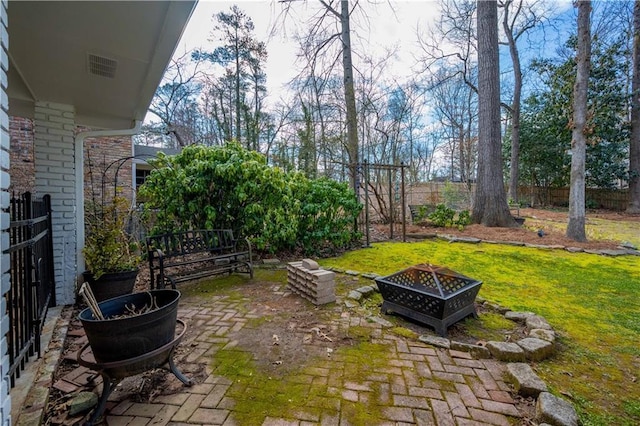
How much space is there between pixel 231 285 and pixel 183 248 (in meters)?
0.86

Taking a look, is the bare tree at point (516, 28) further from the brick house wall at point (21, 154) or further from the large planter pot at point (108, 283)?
the brick house wall at point (21, 154)

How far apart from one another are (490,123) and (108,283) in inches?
376

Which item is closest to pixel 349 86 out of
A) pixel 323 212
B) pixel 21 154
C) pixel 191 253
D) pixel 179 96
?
pixel 323 212

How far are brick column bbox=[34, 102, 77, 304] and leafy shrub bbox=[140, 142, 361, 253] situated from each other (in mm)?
1335

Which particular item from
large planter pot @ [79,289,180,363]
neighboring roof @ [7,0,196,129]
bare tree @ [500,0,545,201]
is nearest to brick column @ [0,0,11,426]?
large planter pot @ [79,289,180,363]

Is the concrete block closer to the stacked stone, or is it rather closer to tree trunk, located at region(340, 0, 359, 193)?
the stacked stone

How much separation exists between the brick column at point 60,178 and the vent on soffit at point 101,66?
0.94 metres

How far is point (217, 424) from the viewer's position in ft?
5.26

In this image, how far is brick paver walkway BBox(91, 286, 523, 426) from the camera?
1.65 metres

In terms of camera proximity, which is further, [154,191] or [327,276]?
[154,191]

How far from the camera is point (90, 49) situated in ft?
8.06

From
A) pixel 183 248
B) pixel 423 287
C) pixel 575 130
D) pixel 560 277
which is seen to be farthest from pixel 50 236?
pixel 575 130

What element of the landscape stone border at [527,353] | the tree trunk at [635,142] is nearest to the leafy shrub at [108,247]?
the landscape stone border at [527,353]

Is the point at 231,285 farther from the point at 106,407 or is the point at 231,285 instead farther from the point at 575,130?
the point at 575,130
